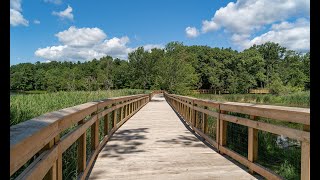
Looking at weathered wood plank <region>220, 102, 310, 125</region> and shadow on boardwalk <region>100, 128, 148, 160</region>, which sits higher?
weathered wood plank <region>220, 102, 310, 125</region>

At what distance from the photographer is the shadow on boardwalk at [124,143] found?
5577mm

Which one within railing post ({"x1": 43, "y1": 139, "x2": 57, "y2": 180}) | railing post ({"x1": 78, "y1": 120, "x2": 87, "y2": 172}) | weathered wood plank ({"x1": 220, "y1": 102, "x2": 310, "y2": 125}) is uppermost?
weathered wood plank ({"x1": 220, "y1": 102, "x2": 310, "y2": 125})

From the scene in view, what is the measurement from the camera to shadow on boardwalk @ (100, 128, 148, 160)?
5577mm

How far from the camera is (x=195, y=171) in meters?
4.40

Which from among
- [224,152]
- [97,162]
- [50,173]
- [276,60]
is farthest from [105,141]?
[276,60]

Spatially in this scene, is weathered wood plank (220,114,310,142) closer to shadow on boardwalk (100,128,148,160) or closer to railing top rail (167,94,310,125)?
railing top rail (167,94,310,125)

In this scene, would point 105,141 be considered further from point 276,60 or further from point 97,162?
point 276,60

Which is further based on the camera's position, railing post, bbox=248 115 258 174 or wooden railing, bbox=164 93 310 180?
railing post, bbox=248 115 258 174

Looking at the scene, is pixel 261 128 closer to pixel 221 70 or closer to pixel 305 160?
pixel 305 160

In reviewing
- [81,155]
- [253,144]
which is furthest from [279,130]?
[81,155]

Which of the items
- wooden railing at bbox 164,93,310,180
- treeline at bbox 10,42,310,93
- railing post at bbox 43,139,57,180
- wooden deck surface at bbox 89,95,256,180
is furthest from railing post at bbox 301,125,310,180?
treeline at bbox 10,42,310,93

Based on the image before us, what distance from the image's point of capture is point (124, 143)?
21.6 ft

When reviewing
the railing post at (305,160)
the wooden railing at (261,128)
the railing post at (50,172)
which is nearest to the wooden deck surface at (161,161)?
the wooden railing at (261,128)

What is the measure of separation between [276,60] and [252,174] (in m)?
99.2
